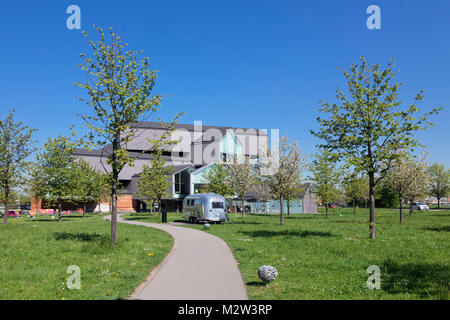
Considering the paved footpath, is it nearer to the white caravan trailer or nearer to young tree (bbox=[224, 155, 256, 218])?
the white caravan trailer

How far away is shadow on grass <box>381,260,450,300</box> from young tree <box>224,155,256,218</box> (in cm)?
3289

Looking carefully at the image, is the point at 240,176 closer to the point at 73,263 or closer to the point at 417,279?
the point at 73,263

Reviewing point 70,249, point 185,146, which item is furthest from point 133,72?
point 185,146

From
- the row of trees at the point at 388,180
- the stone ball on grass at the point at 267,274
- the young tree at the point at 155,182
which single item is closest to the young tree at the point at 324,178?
the row of trees at the point at 388,180

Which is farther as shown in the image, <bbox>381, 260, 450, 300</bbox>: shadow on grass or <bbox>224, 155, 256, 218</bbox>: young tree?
<bbox>224, 155, 256, 218</bbox>: young tree

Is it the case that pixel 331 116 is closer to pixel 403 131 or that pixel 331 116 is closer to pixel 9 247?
pixel 403 131

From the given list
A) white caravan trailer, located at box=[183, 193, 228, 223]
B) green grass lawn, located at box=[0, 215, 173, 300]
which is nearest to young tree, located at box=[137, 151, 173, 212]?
white caravan trailer, located at box=[183, 193, 228, 223]

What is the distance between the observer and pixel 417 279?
29.6 feet

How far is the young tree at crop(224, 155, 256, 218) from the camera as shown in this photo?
44.4 m

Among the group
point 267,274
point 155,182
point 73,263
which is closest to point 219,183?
point 155,182

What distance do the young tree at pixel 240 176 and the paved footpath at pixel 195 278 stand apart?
29.3 m

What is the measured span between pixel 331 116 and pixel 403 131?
3663mm

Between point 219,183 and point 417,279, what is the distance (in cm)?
3940

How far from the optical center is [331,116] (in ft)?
60.8
